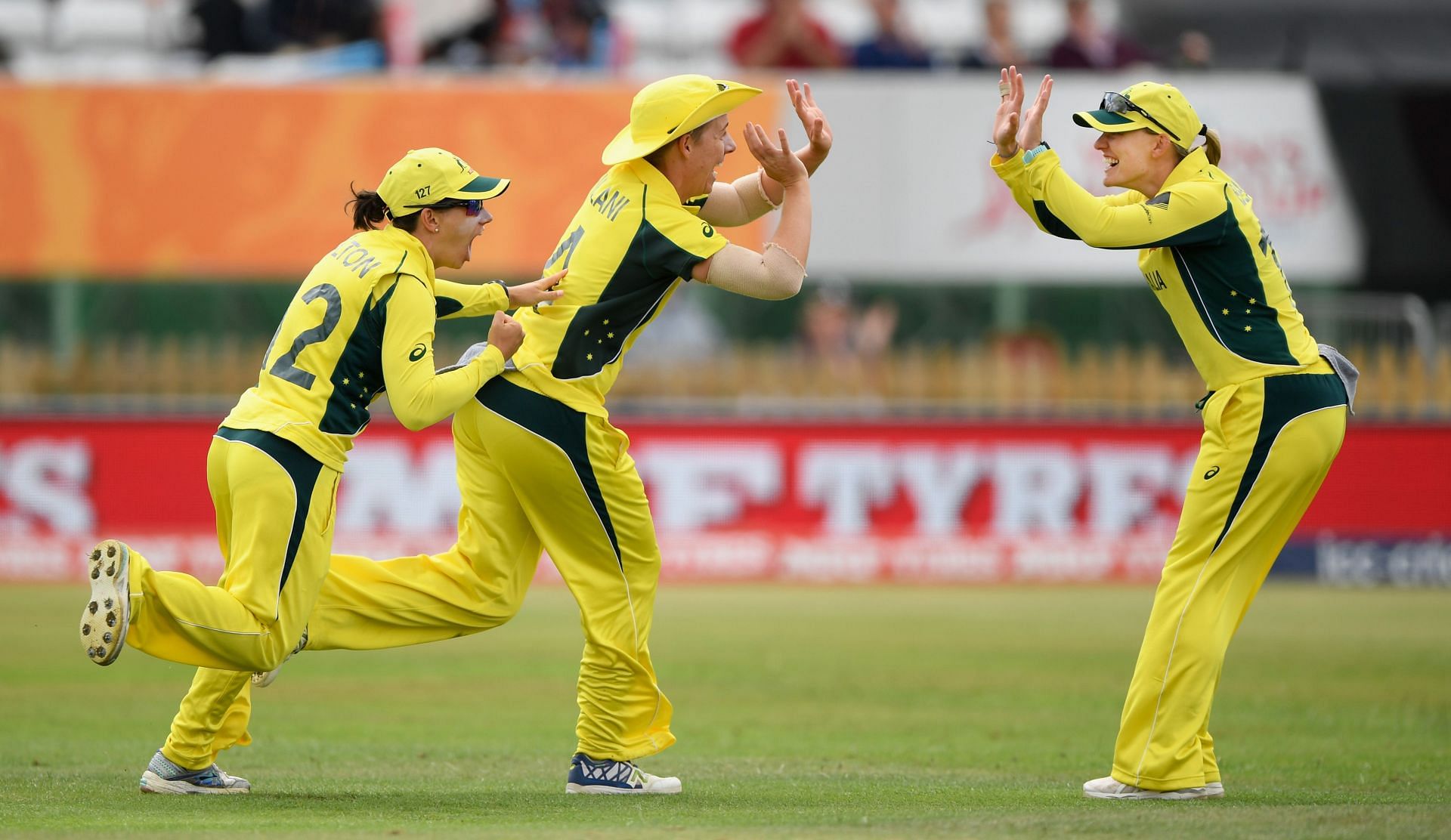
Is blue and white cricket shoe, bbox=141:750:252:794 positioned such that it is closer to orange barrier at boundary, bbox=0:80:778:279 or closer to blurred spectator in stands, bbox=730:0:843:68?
orange barrier at boundary, bbox=0:80:778:279

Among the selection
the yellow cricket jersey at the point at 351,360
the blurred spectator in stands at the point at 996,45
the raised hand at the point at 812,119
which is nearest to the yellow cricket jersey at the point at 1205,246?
the raised hand at the point at 812,119

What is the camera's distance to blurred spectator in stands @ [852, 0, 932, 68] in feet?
62.3

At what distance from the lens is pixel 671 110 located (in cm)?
676

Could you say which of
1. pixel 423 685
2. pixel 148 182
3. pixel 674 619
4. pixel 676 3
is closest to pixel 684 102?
pixel 423 685

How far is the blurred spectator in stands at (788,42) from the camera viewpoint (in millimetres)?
18766

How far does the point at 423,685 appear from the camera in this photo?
1059 cm

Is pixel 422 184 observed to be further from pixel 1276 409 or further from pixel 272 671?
pixel 1276 409

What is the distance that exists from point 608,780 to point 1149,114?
325 centimetres

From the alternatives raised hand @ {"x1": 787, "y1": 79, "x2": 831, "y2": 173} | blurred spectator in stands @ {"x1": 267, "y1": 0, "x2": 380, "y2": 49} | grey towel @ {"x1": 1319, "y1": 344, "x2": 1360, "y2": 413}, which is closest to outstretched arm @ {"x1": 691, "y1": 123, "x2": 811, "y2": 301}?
raised hand @ {"x1": 787, "y1": 79, "x2": 831, "y2": 173}

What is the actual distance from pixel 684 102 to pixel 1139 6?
16324 mm

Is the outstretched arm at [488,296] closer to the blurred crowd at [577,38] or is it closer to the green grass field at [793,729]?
the green grass field at [793,729]

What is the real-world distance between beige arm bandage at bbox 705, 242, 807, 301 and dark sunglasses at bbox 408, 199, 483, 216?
36.6 inches

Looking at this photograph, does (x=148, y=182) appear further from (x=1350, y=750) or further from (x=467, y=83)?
(x=1350, y=750)

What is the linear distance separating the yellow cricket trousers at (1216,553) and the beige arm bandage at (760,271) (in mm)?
1680
